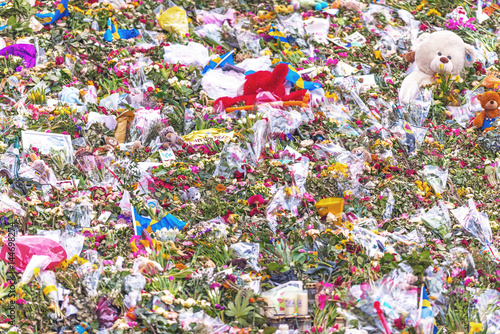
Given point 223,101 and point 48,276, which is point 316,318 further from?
point 223,101

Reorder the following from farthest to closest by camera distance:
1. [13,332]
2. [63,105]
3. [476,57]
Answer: [476,57], [63,105], [13,332]

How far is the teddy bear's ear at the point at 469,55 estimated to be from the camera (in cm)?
552

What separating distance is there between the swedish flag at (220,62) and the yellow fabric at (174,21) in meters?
0.64

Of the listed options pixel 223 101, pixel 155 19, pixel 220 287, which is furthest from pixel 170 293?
pixel 155 19

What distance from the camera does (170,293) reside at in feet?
10.5

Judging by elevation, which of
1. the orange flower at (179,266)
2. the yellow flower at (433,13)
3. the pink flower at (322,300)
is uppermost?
the yellow flower at (433,13)

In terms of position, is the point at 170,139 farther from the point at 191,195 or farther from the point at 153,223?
the point at 153,223

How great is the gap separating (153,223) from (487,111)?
270cm

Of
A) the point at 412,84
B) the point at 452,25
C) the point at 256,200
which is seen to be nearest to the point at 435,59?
the point at 412,84

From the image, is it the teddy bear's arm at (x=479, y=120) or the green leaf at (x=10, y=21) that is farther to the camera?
the green leaf at (x=10, y=21)

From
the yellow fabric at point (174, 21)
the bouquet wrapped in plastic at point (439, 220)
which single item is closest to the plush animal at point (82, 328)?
the bouquet wrapped in plastic at point (439, 220)

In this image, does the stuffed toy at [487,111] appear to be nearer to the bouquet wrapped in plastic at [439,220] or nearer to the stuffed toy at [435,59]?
the stuffed toy at [435,59]

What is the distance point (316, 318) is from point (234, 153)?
4.76 ft

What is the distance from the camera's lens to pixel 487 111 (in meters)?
4.99
